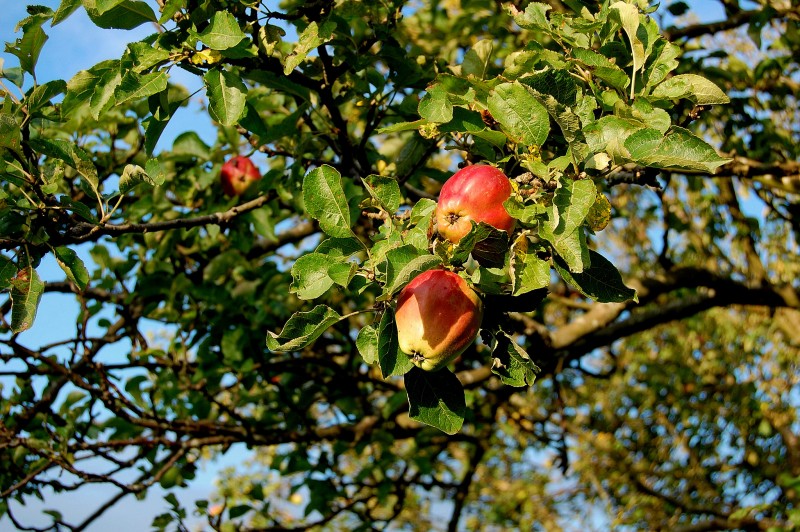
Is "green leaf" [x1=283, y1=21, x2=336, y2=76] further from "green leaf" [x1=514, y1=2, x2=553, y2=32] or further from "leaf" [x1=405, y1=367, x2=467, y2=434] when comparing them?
"leaf" [x1=405, y1=367, x2=467, y2=434]

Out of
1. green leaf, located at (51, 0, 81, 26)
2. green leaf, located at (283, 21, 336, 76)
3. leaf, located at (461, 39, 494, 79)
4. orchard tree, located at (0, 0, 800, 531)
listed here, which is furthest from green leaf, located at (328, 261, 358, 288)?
green leaf, located at (51, 0, 81, 26)

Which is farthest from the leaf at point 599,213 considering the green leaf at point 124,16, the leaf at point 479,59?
the green leaf at point 124,16

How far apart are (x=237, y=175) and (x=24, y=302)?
1.41 metres

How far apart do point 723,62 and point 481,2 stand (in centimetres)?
146

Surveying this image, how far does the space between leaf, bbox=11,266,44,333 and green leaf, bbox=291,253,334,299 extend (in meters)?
0.57

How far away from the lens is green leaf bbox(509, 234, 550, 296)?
45.0 inches

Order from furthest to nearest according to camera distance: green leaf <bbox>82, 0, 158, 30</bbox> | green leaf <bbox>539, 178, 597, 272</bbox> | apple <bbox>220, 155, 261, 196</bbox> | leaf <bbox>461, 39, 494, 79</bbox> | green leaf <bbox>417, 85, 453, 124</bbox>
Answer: apple <bbox>220, 155, 261, 196</bbox>
leaf <bbox>461, 39, 494, 79</bbox>
green leaf <bbox>82, 0, 158, 30</bbox>
green leaf <bbox>417, 85, 453, 124</bbox>
green leaf <bbox>539, 178, 597, 272</bbox>

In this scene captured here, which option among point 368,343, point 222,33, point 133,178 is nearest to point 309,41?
point 222,33

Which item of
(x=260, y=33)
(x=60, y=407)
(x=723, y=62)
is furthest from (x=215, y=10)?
(x=723, y=62)

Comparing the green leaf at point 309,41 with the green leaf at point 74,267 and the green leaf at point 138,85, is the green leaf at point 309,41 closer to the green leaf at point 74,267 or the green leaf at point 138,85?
the green leaf at point 138,85

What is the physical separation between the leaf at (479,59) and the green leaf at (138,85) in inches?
25.8

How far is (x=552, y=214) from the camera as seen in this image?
1.12 metres

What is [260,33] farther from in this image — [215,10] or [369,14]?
[369,14]

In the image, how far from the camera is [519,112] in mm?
1267
